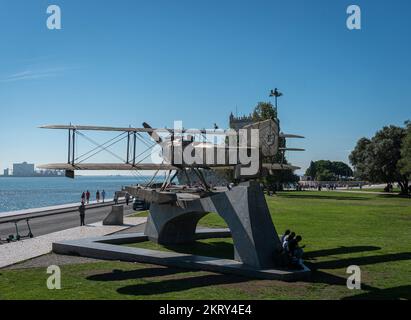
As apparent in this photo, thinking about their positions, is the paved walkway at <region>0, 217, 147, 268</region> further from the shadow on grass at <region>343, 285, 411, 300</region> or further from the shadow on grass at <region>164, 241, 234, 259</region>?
the shadow on grass at <region>343, 285, 411, 300</region>

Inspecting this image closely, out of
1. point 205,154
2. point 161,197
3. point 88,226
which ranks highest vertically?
point 205,154

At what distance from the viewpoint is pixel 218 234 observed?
28828 millimetres

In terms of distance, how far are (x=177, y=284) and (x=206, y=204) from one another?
5193mm

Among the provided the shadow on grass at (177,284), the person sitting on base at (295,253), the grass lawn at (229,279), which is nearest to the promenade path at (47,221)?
the grass lawn at (229,279)

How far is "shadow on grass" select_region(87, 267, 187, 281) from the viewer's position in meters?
16.9

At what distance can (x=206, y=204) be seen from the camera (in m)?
20.6

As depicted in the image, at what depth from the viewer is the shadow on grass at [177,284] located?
14883 mm

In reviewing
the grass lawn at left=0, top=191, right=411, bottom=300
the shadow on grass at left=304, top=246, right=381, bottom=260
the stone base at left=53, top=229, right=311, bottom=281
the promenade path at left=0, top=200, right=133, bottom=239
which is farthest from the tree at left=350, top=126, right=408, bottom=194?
the stone base at left=53, top=229, right=311, bottom=281

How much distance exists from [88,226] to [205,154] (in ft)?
54.5

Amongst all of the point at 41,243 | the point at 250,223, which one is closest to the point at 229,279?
the point at 250,223

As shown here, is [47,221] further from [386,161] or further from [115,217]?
[386,161]

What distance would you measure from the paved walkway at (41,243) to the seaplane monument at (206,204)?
5.29 feet
